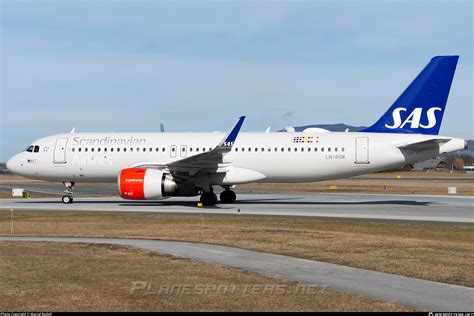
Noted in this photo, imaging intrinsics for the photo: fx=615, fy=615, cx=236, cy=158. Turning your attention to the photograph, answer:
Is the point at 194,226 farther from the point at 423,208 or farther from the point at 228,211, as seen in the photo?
the point at 423,208

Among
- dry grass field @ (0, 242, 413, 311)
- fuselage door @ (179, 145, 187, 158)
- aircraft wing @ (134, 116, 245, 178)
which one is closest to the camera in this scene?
dry grass field @ (0, 242, 413, 311)

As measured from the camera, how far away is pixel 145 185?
3177 cm

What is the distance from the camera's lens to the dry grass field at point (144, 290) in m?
9.77

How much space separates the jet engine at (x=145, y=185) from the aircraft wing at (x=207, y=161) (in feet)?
2.96

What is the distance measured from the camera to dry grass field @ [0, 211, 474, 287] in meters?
14.4

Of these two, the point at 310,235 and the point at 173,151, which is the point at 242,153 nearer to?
the point at 173,151

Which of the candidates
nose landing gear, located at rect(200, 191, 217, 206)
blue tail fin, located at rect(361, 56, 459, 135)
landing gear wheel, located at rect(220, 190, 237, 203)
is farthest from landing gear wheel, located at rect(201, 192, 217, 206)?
blue tail fin, located at rect(361, 56, 459, 135)

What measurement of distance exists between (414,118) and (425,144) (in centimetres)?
237

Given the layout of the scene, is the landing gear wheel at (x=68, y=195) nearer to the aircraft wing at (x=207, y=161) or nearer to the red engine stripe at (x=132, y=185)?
the red engine stripe at (x=132, y=185)

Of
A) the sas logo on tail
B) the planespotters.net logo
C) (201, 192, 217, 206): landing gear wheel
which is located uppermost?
the sas logo on tail

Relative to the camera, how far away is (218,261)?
47.6 ft

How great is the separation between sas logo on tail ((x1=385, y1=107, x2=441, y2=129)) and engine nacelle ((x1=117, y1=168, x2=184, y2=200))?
12910 mm

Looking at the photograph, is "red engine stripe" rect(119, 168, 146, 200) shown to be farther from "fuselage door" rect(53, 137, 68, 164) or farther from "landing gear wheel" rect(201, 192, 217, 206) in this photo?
"fuselage door" rect(53, 137, 68, 164)

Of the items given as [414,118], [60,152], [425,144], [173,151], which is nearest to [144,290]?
[425,144]
